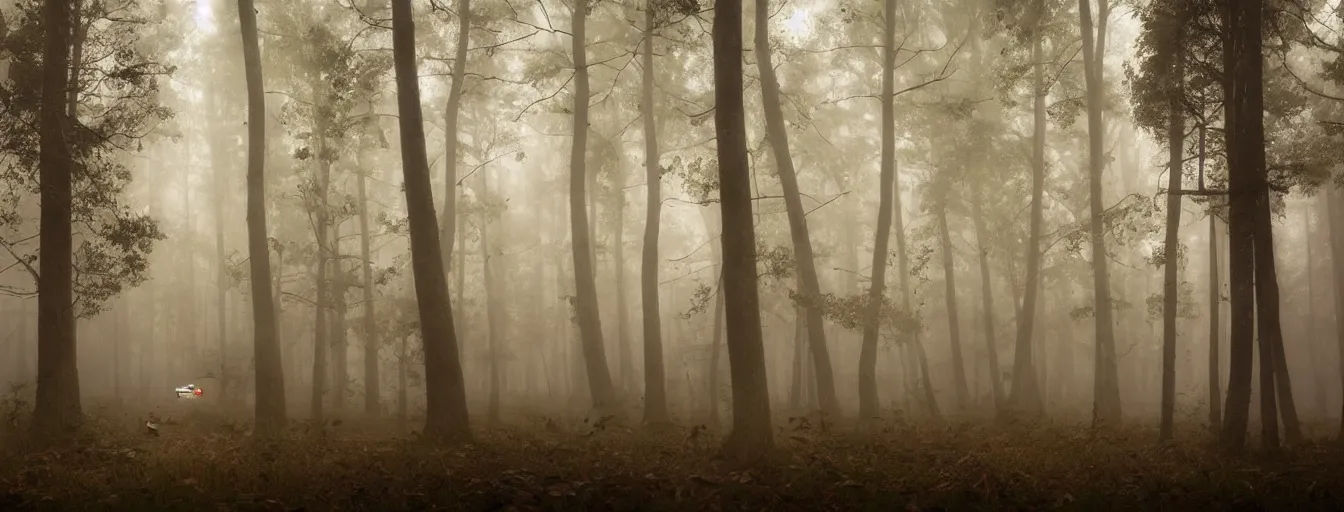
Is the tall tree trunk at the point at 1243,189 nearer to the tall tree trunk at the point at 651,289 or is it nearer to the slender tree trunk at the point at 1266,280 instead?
the slender tree trunk at the point at 1266,280

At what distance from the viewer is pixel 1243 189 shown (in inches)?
491

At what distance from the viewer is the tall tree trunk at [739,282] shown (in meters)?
10.8

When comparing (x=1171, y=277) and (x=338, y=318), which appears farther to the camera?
(x=338, y=318)

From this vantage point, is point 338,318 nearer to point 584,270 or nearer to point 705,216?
point 584,270

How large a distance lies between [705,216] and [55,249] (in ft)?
79.9

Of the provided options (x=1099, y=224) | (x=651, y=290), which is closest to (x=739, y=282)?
(x=651, y=290)

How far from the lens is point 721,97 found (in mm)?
11016

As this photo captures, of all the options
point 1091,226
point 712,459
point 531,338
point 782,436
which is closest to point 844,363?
point 531,338

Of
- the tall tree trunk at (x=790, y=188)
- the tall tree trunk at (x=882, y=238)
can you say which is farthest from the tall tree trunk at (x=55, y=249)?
the tall tree trunk at (x=882, y=238)

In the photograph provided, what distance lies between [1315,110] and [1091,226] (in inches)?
379

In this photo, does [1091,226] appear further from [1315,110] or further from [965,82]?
[1315,110]

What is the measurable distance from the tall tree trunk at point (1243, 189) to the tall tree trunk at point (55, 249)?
731 inches

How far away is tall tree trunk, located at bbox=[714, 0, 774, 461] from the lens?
425 inches

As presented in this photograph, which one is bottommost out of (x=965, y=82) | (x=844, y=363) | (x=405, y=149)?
(x=844, y=363)
